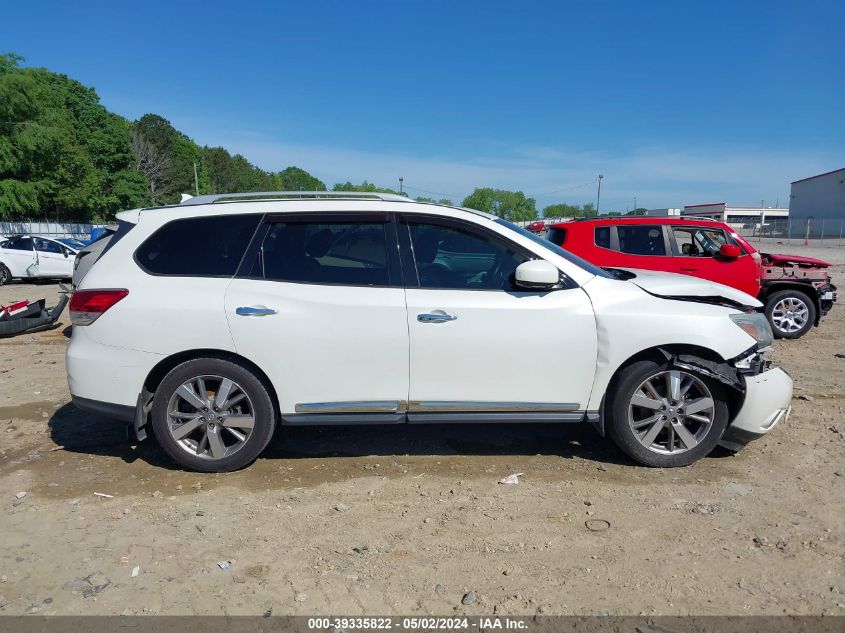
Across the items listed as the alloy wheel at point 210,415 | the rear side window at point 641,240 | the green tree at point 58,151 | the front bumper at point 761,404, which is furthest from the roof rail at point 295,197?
the green tree at point 58,151

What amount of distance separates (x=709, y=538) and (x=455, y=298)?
79.5 inches

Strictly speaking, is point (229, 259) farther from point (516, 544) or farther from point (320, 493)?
point (516, 544)

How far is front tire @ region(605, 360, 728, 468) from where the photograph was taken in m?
3.86

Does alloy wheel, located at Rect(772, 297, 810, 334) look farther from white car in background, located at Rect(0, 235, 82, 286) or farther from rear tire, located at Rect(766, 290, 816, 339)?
white car in background, located at Rect(0, 235, 82, 286)

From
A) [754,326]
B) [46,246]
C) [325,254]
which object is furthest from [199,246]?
[46,246]

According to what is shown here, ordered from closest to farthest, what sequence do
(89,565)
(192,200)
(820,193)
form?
(89,565) < (192,200) < (820,193)

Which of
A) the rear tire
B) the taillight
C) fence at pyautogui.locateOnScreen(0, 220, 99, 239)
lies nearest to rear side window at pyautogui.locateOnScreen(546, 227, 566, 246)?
the rear tire

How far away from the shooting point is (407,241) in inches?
155

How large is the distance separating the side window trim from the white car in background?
1494 cm

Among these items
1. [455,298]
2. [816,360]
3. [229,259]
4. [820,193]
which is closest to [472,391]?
[455,298]

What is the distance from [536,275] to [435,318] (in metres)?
0.71

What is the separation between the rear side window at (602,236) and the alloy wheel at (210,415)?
5648 mm

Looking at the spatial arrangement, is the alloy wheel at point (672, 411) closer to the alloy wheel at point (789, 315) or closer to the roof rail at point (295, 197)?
the roof rail at point (295, 197)

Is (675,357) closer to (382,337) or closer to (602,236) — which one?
(382,337)
